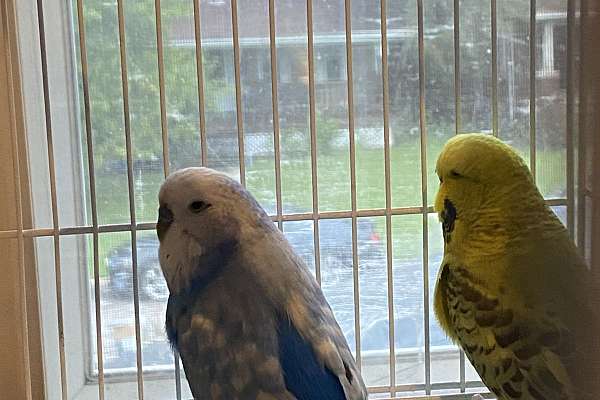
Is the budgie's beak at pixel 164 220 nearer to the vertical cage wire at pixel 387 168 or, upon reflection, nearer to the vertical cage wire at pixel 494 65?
the vertical cage wire at pixel 387 168

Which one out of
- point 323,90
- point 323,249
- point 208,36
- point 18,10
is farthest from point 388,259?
point 18,10

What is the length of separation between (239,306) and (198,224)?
0.27 ft

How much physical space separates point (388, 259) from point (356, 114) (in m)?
0.20

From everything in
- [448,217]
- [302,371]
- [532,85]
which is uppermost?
[532,85]

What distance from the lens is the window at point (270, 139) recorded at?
911 millimetres

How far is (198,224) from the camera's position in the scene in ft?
2.30

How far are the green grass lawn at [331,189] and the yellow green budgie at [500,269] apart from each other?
19 cm

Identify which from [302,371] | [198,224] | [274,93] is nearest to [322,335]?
[302,371]

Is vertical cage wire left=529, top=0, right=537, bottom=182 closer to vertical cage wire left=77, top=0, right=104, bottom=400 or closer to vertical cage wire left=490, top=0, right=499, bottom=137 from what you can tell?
vertical cage wire left=490, top=0, right=499, bottom=137

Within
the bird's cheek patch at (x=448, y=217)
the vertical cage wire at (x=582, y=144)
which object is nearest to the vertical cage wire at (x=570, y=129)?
the vertical cage wire at (x=582, y=144)

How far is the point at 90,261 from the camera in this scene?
97cm

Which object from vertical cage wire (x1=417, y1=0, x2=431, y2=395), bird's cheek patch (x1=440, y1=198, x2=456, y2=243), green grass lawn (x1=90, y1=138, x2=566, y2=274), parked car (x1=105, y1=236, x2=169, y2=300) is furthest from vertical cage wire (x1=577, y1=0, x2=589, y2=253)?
parked car (x1=105, y1=236, x2=169, y2=300)

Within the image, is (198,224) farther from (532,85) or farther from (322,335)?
(532,85)

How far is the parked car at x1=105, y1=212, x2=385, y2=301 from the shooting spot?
0.92m
